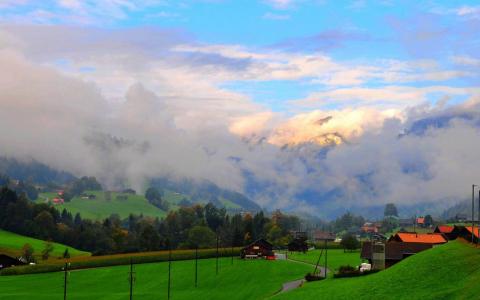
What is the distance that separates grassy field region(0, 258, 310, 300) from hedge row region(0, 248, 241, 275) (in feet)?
15.3

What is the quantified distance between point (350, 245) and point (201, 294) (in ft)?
335

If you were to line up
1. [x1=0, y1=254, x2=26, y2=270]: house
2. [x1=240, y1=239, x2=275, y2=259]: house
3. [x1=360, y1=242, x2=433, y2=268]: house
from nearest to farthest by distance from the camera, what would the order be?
1. [x1=360, y1=242, x2=433, y2=268]: house
2. [x1=0, y1=254, x2=26, y2=270]: house
3. [x1=240, y1=239, x2=275, y2=259]: house

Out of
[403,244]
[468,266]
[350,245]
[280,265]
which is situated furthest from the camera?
[350,245]

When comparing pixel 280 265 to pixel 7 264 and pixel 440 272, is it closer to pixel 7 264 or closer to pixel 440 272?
pixel 7 264

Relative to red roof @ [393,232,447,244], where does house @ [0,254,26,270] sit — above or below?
below

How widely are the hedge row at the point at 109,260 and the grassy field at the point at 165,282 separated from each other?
15.3 ft

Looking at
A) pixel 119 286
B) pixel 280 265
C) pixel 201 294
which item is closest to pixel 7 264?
pixel 119 286

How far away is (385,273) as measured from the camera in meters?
79.4

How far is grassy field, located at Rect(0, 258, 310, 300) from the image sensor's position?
109250mm

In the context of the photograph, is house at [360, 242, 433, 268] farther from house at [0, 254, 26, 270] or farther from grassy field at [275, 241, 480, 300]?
house at [0, 254, 26, 270]

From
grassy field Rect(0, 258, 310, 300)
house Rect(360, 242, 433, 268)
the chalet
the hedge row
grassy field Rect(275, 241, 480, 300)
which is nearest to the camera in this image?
grassy field Rect(275, 241, 480, 300)

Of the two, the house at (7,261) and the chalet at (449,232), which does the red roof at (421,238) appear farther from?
the house at (7,261)

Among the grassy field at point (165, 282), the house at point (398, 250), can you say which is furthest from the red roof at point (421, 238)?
the grassy field at point (165, 282)

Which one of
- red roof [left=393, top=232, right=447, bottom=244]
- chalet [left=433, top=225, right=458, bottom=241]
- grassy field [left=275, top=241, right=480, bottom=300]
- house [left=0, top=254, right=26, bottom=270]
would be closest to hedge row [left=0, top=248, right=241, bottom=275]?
house [left=0, top=254, right=26, bottom=270]
